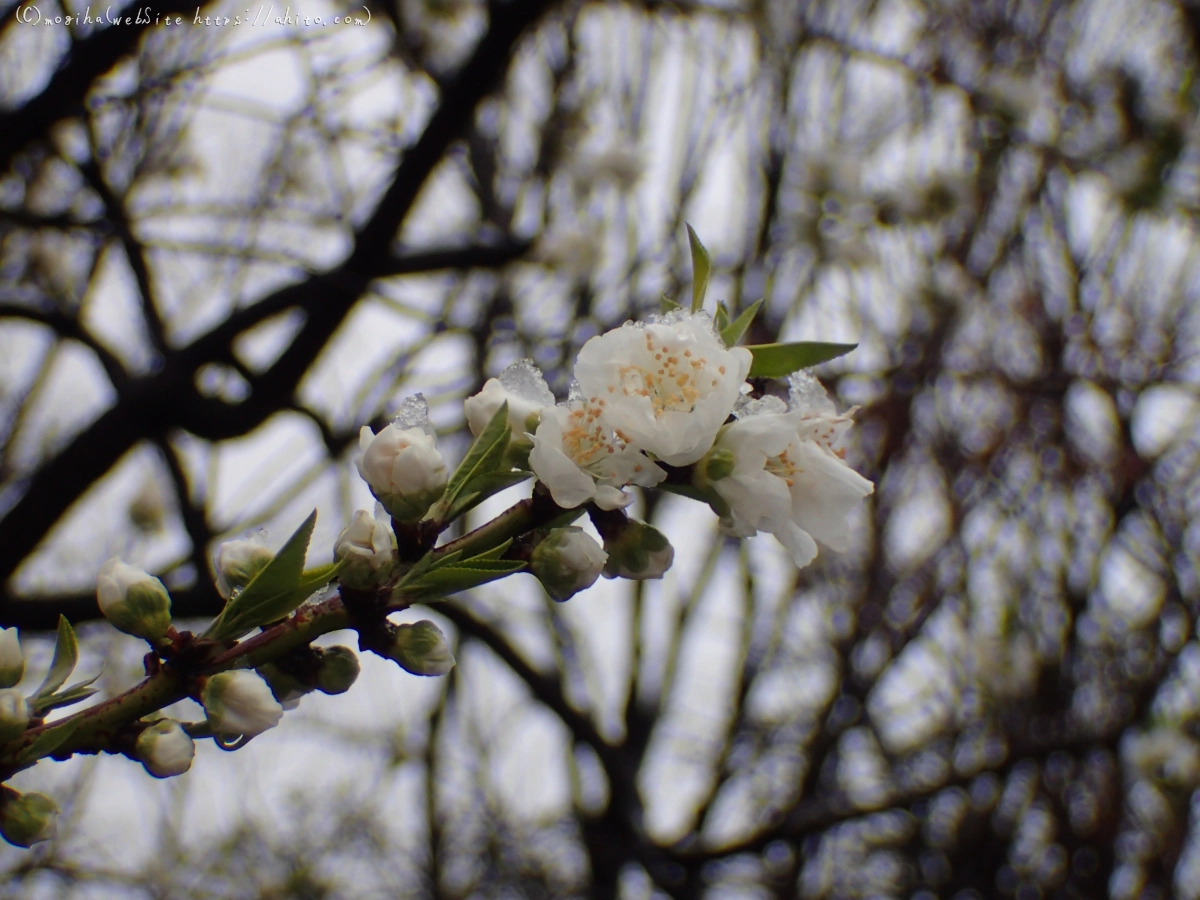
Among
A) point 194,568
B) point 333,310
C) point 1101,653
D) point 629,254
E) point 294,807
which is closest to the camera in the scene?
point 333,310

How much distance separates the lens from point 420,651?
34.3 inches

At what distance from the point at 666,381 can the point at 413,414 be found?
0.28 meters

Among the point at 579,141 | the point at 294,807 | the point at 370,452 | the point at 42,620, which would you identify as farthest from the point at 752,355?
the point at 294,807

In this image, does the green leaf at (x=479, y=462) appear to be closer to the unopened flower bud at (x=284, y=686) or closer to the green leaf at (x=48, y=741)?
the unopened flower bud at (x=284, y=686)

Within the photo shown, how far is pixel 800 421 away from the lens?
0.89 m

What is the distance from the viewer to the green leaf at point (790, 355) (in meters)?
0.88

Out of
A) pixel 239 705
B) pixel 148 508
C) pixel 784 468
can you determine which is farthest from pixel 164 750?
pixel 148 508

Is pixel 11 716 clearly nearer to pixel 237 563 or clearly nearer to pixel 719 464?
pixel 237 563

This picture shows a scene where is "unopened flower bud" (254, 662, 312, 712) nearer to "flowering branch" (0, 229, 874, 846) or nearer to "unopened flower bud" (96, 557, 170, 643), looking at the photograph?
"flowering branch" (0, 229, 874, 846)

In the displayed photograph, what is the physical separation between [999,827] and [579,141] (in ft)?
16.3

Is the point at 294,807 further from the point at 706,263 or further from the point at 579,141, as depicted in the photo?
the point at 706,263

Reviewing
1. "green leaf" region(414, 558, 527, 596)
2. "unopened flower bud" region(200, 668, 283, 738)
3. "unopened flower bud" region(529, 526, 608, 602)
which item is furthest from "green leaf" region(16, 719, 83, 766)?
"unopened flower bud" region(529, 526, 608, 602)

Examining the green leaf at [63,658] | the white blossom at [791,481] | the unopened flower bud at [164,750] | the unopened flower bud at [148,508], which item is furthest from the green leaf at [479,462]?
the unopened flower bud at [148,508]

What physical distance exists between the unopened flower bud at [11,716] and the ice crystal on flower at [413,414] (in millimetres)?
417
